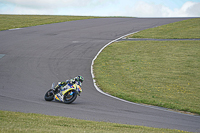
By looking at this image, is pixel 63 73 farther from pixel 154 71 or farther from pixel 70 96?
pixel 70 96

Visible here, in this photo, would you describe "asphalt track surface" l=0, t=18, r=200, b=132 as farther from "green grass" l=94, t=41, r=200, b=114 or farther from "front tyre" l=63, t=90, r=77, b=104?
"green grass" l=94, t=41, r=200, b=114

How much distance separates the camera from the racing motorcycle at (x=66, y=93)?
12.6 metres

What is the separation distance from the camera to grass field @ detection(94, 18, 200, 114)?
1559 cm

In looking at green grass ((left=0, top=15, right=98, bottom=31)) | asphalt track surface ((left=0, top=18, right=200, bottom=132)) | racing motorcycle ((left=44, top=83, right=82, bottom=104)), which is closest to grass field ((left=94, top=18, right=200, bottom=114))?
asphalt track surface ((left=0, top=18, right=200, bottom=132))

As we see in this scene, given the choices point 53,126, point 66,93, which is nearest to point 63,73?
point 66,93

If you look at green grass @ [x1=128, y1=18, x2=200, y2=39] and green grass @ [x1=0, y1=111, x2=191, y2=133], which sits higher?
green grass @ [x1=128, y1=18, x2=200, y2=39]

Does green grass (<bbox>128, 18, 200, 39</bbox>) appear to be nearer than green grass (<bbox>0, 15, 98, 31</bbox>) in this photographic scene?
Yes

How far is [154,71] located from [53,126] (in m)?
15.3

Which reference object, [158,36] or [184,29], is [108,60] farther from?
[184,29]

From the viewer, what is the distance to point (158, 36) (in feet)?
113

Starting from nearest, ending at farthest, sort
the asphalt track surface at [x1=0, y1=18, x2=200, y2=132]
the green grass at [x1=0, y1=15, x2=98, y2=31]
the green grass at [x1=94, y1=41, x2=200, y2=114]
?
1. the asphalt track surface at [x1=0, y1=18, x2=200, y2=132]
2. the green grass at [x1=94, y1=41, x2=200, y2=114]
3. the green grass at [x1=0, y1=15, x2=98, y2=31]

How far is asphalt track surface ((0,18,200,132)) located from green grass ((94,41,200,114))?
125 cm

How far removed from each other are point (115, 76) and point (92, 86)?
3532 mm

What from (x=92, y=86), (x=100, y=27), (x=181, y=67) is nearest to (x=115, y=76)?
(x=92, y=86)
